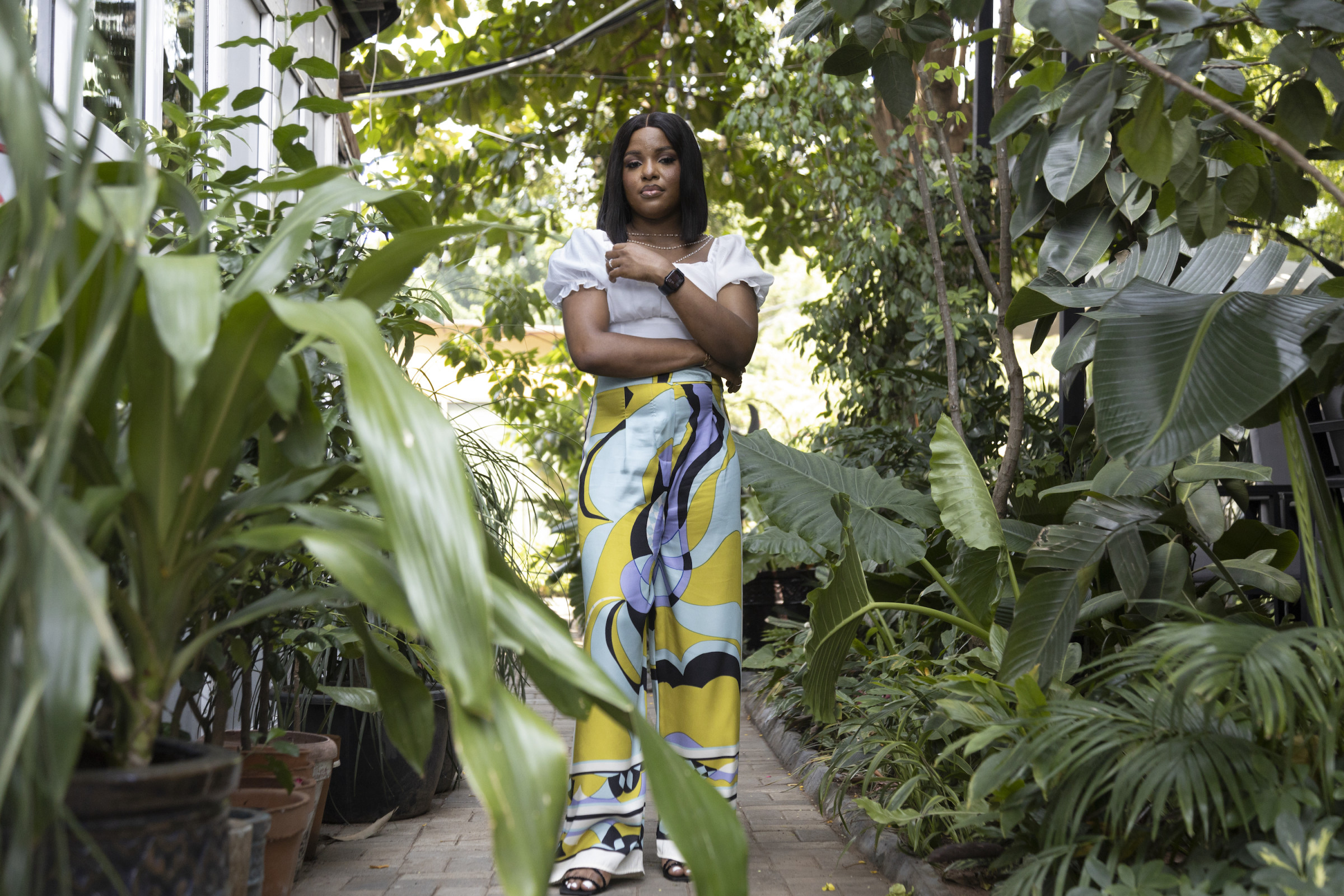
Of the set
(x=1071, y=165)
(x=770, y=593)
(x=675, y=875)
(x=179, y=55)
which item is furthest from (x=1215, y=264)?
Result: (x=770, y=593)

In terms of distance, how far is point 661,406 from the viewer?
2.49 metres

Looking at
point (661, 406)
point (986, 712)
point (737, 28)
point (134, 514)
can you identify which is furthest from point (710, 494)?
point (737, 28)

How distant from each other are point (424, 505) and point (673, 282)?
160 centimetres

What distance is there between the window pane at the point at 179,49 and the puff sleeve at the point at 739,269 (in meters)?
1.72

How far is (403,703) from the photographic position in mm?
1291

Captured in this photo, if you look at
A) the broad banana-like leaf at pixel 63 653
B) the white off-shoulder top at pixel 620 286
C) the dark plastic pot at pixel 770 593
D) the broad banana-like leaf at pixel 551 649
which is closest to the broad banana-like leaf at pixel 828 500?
the white off-shoulder top at pixel 620 286

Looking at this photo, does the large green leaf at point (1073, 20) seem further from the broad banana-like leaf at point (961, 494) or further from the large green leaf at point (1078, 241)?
the broad banana-like leaf at point (961, 494)

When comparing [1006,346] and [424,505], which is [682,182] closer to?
[1006,346]

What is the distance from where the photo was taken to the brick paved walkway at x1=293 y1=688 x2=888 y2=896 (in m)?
2.33

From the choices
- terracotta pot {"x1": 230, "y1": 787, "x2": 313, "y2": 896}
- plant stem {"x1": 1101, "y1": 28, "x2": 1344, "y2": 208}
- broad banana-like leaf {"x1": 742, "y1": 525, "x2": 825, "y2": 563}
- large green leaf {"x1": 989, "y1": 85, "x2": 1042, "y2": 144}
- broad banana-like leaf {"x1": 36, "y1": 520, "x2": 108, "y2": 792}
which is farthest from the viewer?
broad banana-like leaf {"x1": 742, "y1": 525, "x2": 825, "y2": 563}

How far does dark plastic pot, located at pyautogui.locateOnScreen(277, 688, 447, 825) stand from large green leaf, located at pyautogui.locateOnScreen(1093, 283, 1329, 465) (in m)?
1.84

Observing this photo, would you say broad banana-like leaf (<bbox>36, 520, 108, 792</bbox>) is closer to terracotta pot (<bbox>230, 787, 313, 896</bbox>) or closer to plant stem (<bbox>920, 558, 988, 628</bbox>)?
terracotta pot (<bbox>230, 787, 313, 896</bbox>)

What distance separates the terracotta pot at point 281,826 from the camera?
6.56 feet

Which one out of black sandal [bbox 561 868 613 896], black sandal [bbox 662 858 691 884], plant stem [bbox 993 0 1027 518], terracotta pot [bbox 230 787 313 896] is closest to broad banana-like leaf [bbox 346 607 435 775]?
terracotta pot [bbox 230 787 313 896]
